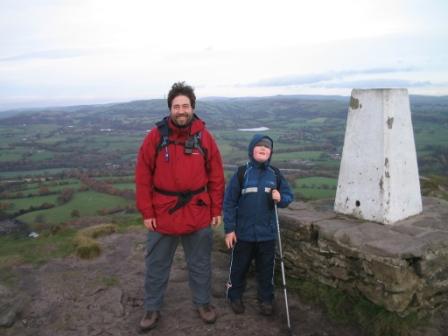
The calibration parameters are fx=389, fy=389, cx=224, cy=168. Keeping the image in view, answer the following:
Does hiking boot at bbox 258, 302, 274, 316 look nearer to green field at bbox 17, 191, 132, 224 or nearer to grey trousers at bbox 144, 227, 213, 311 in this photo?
grey trousers at bbox 144, 227, 213, 311

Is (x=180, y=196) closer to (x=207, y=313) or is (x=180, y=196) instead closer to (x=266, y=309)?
(x=207, y=313)

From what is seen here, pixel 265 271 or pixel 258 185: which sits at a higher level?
pixel 258 185

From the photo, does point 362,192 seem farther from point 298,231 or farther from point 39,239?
point 39,239

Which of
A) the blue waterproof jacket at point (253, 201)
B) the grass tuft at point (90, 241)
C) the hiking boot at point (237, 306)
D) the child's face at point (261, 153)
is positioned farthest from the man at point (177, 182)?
the grass tuft at point (90, 241)

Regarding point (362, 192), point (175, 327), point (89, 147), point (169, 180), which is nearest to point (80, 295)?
point (175, 327)

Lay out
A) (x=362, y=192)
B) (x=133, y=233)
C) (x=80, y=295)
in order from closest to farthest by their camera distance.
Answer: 1. (x=362, y=192)
2. (x=80, y=295)
3. (x=133, y=233)

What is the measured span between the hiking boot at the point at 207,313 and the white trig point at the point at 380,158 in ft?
7.23

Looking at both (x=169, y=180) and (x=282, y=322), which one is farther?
(x=282, y=322)

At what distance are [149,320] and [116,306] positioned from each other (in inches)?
32.1

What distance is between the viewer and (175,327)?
4.32m

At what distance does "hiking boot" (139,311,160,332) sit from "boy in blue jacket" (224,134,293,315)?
0.94 m

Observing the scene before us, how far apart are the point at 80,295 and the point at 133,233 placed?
280 cm

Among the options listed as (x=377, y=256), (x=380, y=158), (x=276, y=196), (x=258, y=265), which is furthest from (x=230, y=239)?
(x=380, y=158)

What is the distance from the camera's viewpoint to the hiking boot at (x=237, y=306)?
457cm
